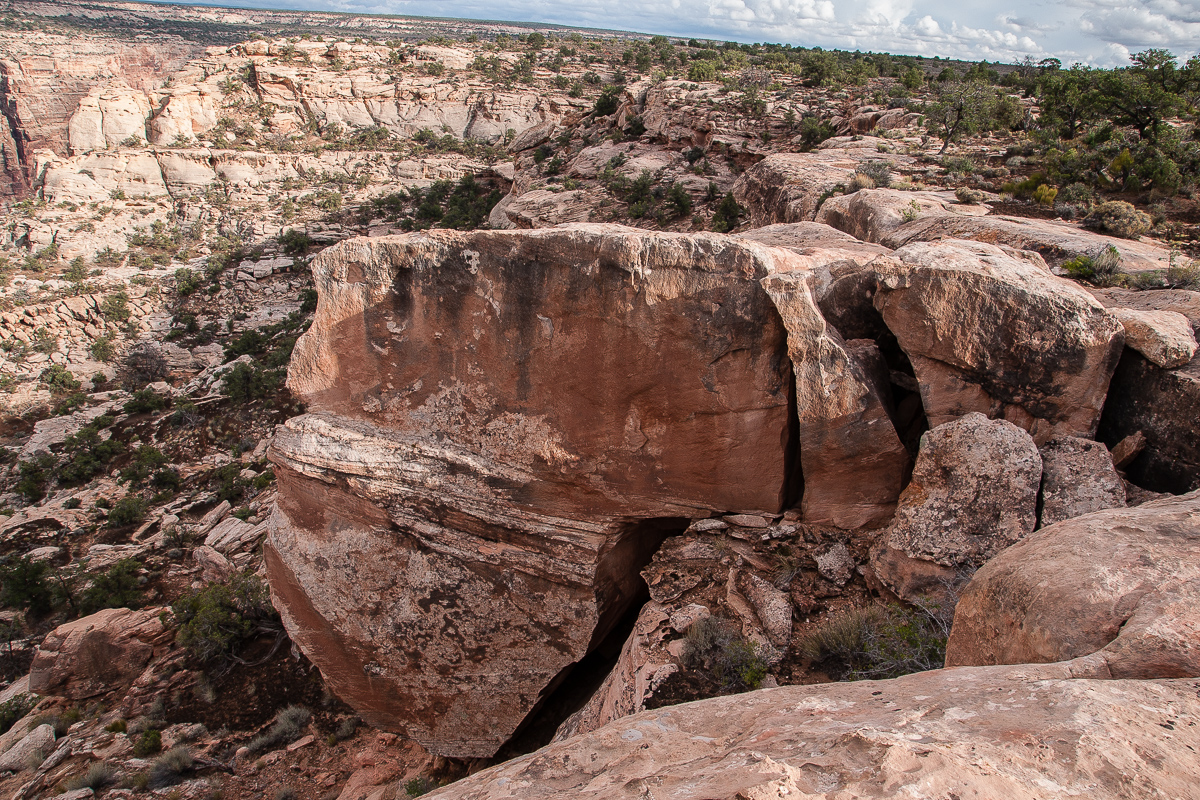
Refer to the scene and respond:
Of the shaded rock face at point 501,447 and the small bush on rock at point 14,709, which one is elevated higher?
the shaded rock face at point 501,447

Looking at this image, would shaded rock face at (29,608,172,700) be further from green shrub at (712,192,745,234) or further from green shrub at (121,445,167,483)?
green shrub at (712,192,745,234)

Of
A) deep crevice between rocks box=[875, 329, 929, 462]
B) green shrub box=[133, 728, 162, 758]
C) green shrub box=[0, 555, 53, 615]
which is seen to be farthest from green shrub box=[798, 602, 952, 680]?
green shrub box=[0, 555, 53, 615]

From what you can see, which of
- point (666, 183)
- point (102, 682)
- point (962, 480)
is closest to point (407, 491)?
point (962, 480)

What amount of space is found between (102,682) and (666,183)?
20.4 meters

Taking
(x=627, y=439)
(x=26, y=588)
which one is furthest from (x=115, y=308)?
(x=627, y=439)

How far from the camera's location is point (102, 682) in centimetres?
1107

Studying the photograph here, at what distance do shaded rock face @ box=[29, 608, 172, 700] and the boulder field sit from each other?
18.0ft

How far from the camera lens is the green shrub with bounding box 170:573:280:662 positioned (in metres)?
10.8

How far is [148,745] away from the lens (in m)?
9.18

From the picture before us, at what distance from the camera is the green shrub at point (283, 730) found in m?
9.09

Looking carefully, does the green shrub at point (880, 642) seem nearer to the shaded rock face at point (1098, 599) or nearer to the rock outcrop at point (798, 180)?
the shaded rock face at point (1098, 599)

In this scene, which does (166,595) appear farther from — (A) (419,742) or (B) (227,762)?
(A) (419,742)

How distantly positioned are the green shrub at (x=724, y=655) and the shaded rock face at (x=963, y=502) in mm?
1493

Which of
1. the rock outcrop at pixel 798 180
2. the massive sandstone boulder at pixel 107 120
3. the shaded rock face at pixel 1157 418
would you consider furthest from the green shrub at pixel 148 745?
the massive sandstone boulder at pixel 107 120
